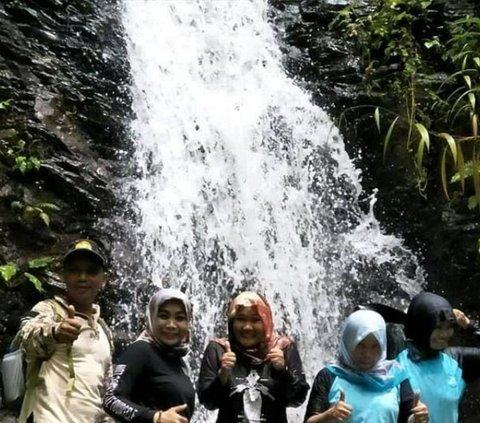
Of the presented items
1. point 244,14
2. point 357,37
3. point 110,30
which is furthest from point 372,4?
point 110,30

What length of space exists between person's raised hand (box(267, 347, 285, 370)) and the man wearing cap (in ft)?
2.82

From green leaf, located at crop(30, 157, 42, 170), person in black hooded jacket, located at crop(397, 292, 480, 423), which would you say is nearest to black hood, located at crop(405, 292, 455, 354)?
person in black hooded jacket, located at crop(397, 292, 480, 423)

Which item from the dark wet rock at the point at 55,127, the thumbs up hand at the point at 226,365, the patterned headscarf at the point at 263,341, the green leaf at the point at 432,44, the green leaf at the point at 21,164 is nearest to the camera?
the thumbs up hand at the point at 226,365

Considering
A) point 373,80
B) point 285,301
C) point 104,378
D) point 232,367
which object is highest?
point 373,80

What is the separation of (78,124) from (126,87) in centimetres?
148

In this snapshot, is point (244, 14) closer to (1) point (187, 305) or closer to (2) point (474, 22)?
(2) point (474, 22)

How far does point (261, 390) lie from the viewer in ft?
10.5

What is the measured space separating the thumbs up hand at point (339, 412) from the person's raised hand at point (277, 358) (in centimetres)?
32

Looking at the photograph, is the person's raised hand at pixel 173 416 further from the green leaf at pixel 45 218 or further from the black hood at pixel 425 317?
the green leaf at pixel 45 218

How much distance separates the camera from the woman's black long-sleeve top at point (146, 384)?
2.99m

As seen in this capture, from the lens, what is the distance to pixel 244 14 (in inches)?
468

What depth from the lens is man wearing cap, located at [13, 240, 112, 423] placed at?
3027 mm

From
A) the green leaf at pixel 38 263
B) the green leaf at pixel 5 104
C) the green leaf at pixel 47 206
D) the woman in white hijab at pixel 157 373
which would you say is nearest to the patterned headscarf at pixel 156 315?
the woman in white hijab at pixel 157 373

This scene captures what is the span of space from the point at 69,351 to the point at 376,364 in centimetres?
153
